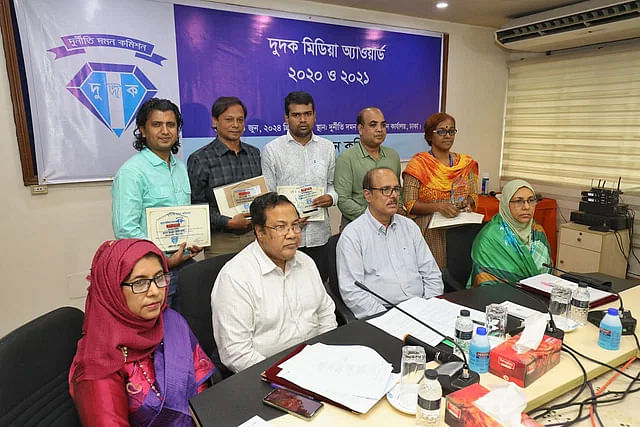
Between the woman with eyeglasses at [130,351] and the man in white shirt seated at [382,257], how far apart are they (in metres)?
0.93

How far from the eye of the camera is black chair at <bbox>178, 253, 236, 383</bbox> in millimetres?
1737

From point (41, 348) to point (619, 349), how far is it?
6.03 feet

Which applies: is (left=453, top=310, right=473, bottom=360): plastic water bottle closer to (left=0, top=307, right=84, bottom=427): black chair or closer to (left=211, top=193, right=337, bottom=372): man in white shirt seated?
(left=211, top=193, right=337, bottom=372): man in white shirt seated

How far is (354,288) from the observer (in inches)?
81.7

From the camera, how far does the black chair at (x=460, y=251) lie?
8.58 ft

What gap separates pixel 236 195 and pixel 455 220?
4.50ft

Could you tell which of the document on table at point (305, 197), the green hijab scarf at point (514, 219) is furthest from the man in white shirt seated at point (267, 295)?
the green hijab scarf at point (514, 219)

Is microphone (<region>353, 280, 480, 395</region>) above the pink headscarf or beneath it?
beneath

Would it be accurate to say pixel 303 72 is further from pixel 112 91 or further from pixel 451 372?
pixel 451 372

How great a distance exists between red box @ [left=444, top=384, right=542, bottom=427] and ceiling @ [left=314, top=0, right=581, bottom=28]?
3442mm

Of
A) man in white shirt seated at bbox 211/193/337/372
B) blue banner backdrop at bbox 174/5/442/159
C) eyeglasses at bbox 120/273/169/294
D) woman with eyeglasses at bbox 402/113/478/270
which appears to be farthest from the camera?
blue banner backdrop at bbox 174/5/442/159

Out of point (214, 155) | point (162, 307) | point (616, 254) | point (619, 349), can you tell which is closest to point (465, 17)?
point (616, 254)

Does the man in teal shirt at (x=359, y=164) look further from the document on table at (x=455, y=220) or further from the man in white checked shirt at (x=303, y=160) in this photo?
the document on table at (x=455, y=220)

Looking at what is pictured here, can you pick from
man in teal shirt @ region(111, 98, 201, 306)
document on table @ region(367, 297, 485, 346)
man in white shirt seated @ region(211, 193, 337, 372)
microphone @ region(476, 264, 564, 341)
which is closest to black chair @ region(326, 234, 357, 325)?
man in white shirt seated @ region(211, 193, 337, 372)
